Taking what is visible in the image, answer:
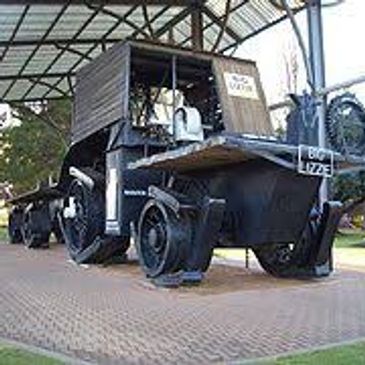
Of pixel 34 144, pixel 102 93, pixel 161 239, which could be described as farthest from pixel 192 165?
pixel 34 144

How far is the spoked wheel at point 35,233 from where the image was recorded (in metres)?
20.6

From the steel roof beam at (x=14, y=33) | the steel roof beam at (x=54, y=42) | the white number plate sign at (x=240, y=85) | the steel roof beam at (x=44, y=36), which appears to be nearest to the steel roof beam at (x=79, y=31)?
the steel roof beam at (x=54, y=42)

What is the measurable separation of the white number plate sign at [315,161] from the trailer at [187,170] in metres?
0.02

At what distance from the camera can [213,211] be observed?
10852mm

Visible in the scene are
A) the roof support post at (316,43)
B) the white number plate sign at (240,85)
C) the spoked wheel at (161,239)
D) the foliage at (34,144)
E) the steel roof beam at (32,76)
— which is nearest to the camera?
the spoked wheel at (161,239)

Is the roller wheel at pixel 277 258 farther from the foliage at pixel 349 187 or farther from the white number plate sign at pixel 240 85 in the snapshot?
the foliage at pixel 349 187

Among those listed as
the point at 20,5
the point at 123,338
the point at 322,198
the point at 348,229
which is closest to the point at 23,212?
the point at 20,5

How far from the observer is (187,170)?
12.0 meters

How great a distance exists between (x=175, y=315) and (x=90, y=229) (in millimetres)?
6371

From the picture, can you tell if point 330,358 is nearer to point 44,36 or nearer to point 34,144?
point 44,36

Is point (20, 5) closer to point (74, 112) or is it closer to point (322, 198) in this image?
point (74, 112)

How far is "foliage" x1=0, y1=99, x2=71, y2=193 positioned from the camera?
35438 mm

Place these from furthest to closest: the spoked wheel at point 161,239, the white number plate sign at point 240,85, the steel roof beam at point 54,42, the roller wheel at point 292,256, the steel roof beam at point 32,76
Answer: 1. the steel roof beam at point 32,76
2. the steel roof beam at point 54,42
3. the white number plate sign at point 240,85
4. the roller wheel at point 292,256
5. the spoked wheel at point 161,239

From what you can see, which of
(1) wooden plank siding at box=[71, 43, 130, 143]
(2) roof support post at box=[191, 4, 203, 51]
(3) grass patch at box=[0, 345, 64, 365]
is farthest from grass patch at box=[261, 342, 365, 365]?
(2) roof support post at box=[191, 4, 203, 51]
